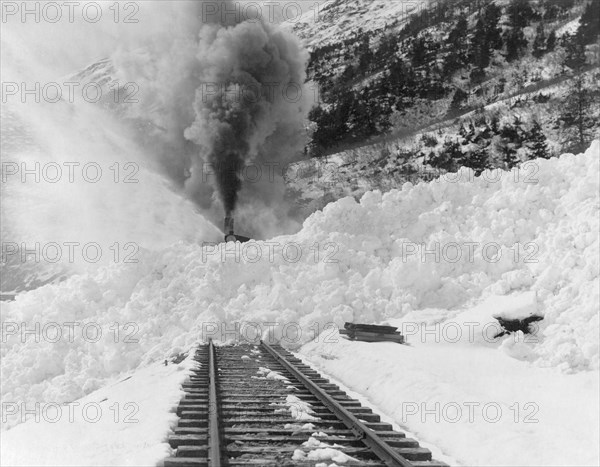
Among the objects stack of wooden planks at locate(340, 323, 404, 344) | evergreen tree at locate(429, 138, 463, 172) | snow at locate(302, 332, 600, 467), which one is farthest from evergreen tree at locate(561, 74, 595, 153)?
snow at locate(302, 332, 600, 467)

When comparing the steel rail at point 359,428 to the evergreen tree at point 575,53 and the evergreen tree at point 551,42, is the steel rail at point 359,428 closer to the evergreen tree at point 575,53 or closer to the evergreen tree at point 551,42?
the evergreen tree at point 575,53

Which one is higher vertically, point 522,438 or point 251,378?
point 251,378

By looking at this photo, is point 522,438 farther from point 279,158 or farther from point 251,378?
point 279,158

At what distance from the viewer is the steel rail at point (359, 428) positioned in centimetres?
450

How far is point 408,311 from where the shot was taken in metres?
11.6

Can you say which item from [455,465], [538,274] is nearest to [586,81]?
[538,274]

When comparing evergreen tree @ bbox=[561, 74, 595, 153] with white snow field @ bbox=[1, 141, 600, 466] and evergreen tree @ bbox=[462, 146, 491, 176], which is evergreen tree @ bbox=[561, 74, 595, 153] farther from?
white snow field @ bbox=[1, 141, 600, 466]

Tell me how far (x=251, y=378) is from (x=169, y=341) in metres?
4.61

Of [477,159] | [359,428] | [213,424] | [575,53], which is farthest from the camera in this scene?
[575,53]

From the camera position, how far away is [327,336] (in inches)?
448

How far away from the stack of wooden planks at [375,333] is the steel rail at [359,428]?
7.91 ft

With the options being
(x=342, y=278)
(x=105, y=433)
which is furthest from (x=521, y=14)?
(x=105, y=433)

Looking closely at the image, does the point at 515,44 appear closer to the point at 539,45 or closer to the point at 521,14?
the point at 539,45

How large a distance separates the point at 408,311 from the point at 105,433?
7.49 metres
